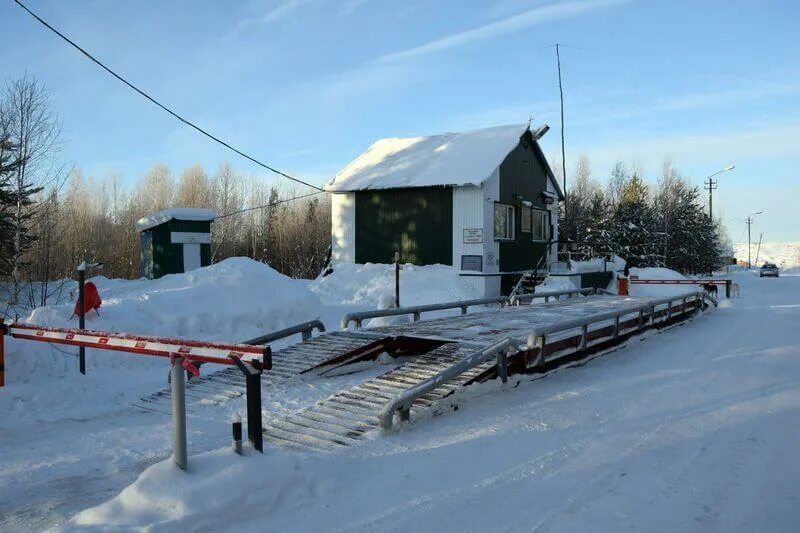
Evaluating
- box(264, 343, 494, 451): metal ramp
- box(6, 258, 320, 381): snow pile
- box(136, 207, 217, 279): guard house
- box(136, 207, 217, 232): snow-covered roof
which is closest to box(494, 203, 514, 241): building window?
box(136, 207, 217, 279): guard house

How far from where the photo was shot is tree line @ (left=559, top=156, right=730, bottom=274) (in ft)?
154

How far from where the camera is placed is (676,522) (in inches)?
161

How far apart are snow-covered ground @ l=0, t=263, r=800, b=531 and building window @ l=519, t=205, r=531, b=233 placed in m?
17.8

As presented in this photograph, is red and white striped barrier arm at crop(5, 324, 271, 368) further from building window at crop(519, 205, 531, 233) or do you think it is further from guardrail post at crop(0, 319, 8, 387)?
building window at crop(519, 205, 531, 233)

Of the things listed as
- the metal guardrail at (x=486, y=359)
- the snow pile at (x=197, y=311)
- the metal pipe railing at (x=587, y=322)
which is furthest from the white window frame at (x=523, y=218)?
the metal guardrail at (x=486, y=359)

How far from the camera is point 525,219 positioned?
27.0 meters

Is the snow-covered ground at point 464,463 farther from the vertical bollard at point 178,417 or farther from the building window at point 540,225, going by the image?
the building window at point 540,225

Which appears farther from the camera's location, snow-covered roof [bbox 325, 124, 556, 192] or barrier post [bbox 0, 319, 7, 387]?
snow-covered roof [bbox 325, 124, 556, 192]

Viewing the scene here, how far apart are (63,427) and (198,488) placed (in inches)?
121

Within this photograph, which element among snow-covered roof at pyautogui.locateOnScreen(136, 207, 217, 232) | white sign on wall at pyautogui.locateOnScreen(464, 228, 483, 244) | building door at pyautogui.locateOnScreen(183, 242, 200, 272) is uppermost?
snow-covered roof at pyautogui.locateOnScreen(136, 207, 217, 232)

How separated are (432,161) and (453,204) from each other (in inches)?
122

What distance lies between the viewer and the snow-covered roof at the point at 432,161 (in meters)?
23.9

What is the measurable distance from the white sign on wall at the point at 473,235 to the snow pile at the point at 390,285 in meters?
1.28

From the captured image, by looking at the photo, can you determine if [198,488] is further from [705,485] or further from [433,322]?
[433,322]
